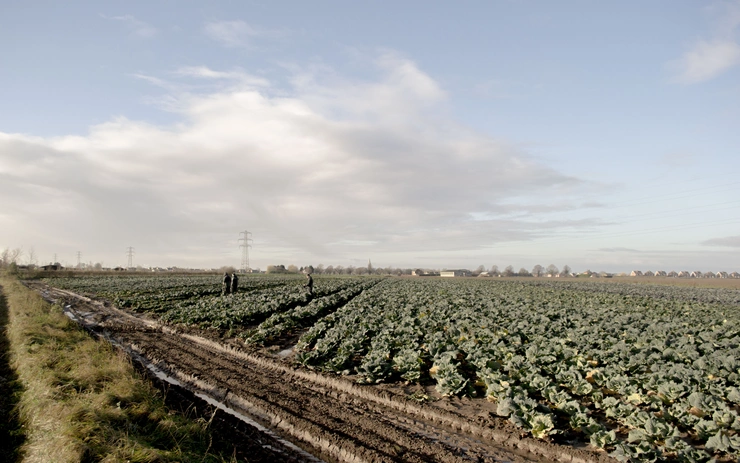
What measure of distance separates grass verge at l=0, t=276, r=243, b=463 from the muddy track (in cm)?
131

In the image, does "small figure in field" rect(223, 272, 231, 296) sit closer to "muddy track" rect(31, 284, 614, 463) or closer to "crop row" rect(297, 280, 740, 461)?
"crop row" rect(297, 280, 740, 461)

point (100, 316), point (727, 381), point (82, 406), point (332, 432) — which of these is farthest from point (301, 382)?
point (100, 316)

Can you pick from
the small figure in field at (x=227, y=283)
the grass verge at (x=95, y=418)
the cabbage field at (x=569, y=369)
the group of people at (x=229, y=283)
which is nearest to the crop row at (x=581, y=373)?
the cabbage field at (x=569, y=369)

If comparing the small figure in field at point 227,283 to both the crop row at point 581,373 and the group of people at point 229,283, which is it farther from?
Result: the crop row at point 581,373

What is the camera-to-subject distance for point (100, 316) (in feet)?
73.2

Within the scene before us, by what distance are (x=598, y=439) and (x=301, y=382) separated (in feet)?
21.4

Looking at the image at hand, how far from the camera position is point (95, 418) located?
6.14 metres

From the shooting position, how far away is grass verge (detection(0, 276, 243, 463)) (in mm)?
5312

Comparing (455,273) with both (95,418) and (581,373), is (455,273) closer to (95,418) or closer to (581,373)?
(581,373)

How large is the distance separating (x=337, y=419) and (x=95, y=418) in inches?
151

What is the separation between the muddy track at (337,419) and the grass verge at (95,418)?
1.31 metres

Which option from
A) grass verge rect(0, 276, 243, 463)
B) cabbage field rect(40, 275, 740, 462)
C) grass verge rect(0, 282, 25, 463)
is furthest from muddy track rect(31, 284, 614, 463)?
grass verge rect(0, 282, 25, 463)

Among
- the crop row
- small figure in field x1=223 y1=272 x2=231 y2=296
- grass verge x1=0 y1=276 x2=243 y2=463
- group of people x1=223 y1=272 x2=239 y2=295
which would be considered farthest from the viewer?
group of people x1=223 y1=272 x2=239 y2=295

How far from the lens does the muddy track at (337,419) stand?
622 centimetres
